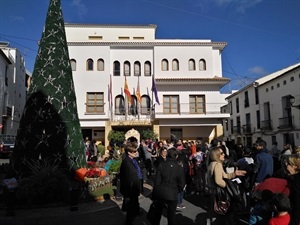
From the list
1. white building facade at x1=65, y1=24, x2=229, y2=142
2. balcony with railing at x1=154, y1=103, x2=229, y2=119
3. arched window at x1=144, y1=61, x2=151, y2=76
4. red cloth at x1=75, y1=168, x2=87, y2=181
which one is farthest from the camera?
arched window at x1=144, y1=61, x2=151, y2=76

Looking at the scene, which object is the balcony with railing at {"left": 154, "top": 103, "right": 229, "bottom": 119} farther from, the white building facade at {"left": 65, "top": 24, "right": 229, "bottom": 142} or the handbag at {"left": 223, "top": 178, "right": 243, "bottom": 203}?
the handbag at {"left": 223, "top": 178, "right": 243, "bottom": 203}

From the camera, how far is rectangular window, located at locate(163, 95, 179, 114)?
78.7ft

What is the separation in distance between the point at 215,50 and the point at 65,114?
2005 centimetres

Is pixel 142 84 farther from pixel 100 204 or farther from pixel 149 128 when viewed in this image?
pixel 100 204

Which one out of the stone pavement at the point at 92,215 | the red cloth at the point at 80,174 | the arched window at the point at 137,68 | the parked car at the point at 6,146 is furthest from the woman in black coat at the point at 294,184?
the parked car at the point at 6,146

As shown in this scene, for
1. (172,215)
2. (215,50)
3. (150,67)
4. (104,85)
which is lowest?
(172,215)

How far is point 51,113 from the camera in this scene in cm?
900

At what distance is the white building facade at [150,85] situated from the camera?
23.8m

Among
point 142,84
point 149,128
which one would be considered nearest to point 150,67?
point 142,84

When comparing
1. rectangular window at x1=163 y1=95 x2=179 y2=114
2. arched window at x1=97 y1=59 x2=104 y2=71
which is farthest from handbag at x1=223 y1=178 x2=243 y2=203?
arched window at x1=97 y1=59 x2=104 y2=71

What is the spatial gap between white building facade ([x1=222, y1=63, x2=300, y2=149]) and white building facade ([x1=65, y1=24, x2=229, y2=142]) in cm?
478

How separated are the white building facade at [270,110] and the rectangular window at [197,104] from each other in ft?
14.5

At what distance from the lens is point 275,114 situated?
29562 millimetres

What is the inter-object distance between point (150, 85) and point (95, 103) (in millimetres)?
5459
